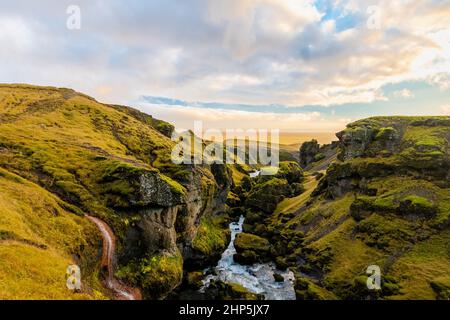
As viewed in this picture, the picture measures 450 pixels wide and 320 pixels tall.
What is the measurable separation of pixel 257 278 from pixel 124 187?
39.3 m

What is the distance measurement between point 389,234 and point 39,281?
74009mm

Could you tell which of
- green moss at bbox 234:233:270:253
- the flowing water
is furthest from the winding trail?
green moss at bbox 234:233:270:253

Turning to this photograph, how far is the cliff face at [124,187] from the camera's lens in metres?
56.1

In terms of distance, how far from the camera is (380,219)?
268 feet

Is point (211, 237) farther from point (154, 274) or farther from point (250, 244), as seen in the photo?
point (154, 274)

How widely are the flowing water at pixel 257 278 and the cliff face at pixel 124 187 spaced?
10.8 m

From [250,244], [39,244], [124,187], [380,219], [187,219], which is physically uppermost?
[124,187]

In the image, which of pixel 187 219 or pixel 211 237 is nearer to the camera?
pixel 187 219

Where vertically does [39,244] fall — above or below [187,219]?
above

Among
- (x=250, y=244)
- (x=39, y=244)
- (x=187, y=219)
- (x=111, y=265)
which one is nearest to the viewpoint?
(x=39, y=244)

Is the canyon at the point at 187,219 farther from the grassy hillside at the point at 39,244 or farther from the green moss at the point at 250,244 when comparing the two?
the green moss at the point at 250,244

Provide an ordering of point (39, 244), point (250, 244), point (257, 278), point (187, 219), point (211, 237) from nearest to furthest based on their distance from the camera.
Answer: point (39, 244)
point (187, 219)
point (257, 278)
point (211, 237)
point (250, 244)

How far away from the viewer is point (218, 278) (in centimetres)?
7412

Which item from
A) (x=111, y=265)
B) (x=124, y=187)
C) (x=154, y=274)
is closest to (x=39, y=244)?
(x=111, y=265)
